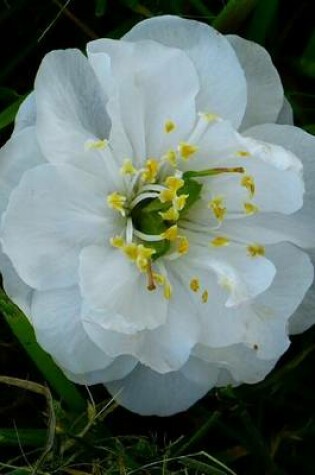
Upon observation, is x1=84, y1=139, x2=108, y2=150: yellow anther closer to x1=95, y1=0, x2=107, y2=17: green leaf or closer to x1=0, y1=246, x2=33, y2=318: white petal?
x1=0, y1=246, x2=33, y2=318: white petal

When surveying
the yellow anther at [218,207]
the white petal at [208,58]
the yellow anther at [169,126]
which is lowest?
the yellow anther at [218,207]

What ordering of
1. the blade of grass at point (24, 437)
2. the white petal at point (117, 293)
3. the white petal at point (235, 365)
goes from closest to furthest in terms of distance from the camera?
the white petal at point (117, 293) < the white petal at point (235, 365) < the blade of grass at point (24, 437)

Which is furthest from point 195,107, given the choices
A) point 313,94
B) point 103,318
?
A: point 313,94

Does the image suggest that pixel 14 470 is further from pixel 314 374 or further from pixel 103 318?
pixel 314 374

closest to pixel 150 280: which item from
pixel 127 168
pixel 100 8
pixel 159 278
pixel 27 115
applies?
Answer: pixel 159 278

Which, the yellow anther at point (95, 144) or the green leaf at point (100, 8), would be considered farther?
the green leaf at point (100, 8)

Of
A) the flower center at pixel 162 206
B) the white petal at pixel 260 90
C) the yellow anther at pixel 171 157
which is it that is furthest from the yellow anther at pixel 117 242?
the white petal at pixel 260 90

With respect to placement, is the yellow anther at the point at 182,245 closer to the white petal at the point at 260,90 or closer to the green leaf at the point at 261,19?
the white petal at the point at 260,90
